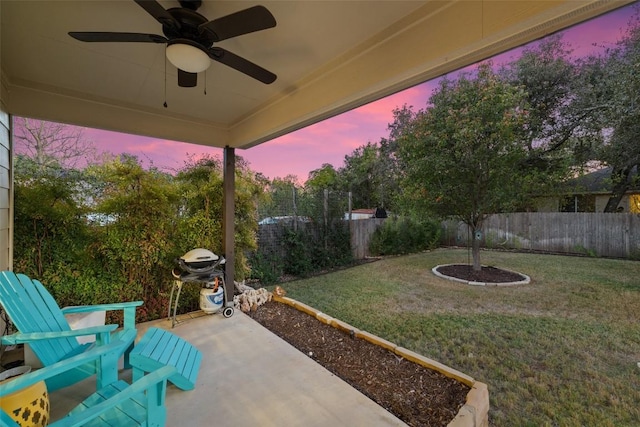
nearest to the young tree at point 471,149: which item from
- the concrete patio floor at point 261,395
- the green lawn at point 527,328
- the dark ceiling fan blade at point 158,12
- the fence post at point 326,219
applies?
the green lawn at point 527,328

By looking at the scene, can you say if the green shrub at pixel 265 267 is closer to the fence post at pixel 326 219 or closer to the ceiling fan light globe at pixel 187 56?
the fence post at pixel 326 219

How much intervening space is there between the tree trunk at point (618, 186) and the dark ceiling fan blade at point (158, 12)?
8717mm

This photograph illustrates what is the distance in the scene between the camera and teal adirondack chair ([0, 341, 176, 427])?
106 cm

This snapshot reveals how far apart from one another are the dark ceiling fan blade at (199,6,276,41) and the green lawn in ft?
9.70

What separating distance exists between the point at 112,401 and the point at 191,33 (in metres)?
1.89

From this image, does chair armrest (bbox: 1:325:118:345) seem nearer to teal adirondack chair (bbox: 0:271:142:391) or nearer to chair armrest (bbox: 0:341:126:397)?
teal adirondack chair (bbox: 0:271:142:391)

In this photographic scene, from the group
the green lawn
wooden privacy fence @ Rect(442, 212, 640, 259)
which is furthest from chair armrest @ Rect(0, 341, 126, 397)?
wooden privacy fence @ Rect(442, 212, 640, 259)

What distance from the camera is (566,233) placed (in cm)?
746

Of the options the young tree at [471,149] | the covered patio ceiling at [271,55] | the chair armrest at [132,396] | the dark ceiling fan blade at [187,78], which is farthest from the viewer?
the young tree at [471,149]

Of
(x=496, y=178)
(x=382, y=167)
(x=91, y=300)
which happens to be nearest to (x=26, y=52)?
(x=91, y=300)

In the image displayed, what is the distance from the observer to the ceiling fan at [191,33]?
4.48 ft

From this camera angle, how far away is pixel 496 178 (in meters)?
5.62

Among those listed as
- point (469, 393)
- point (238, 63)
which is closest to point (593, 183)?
point (469, 393)

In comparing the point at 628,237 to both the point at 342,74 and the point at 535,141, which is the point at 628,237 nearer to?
the point at 535,141
